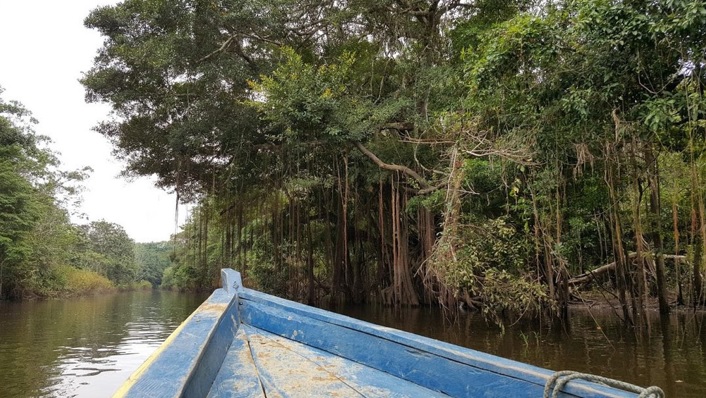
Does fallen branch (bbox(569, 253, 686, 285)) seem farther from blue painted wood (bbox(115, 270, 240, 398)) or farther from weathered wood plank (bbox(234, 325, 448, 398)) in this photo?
blue painted wood (bbox(115, 270, 240, 398))

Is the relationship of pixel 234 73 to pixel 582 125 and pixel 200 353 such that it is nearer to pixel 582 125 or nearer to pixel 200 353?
pixel 582 125

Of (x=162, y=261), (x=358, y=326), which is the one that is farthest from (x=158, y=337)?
(x=162, y=261)

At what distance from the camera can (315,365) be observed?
2.22 meters

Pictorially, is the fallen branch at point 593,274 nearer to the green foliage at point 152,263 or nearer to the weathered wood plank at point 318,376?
the weathered wood plank at point 318,376

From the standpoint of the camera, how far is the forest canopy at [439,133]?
15.8ft

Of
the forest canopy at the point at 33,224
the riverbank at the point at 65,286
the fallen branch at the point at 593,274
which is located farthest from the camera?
the riverbank at the point at 65,286

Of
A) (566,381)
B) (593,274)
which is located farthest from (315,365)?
(593,274)

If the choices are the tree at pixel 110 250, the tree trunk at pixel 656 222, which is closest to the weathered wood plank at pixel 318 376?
the tree trunk at pixel 656 222

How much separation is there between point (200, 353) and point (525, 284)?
5.77 meters

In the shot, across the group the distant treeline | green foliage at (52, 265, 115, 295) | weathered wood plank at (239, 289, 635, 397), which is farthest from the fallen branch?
green foliage at (52, 265, 115, 295)

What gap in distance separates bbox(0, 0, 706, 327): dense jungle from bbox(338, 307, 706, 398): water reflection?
0.43m

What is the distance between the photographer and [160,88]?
1097 cm

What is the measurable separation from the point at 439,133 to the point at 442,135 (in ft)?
0.97

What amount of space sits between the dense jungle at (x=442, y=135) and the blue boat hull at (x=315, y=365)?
3.32m
